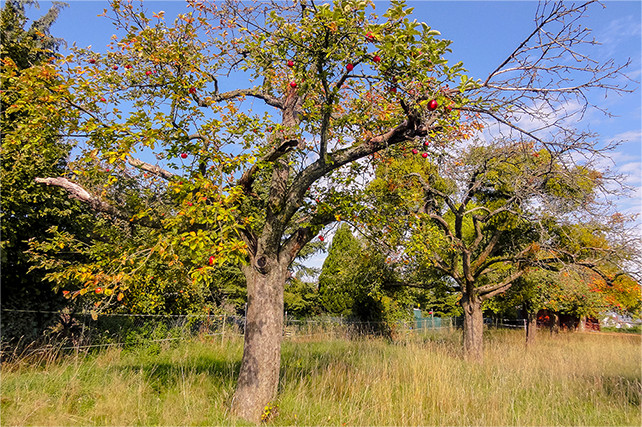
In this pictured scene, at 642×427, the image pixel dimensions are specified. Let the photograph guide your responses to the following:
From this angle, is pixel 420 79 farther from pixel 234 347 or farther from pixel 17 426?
pixel 234 347

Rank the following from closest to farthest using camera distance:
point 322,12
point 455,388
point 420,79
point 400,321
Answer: point 322,12
point 420,79
point 455,388
point 400,321

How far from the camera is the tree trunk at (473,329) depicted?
35.6 feet

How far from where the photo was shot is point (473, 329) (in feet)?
36.6

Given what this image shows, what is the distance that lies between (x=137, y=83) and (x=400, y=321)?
45.4ft

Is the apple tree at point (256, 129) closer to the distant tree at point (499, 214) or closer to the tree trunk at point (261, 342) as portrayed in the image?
the tree trunk at point (261, 342)

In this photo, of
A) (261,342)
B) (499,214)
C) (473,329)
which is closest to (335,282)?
(473,329)

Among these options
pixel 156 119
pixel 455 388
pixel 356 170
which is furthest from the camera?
pixel 356 170

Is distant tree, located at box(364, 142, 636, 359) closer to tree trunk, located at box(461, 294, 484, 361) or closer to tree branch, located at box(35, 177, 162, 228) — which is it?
tree trunk, located at box(461, 294, 484, 361)

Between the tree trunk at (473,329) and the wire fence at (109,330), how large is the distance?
14.4 feet

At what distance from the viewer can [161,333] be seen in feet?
33.0

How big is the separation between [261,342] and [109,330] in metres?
6.23

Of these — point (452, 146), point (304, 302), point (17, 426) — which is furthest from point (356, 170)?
point (304, 302)

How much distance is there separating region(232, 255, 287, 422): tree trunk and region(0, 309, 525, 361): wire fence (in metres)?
4.41

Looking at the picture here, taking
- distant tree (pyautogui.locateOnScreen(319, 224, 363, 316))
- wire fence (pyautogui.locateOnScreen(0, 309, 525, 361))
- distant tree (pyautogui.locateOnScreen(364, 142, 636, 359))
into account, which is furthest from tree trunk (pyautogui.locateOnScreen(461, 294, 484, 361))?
distant tree (pyautogui.locateOnScreen(319, 224, 363, 316))
